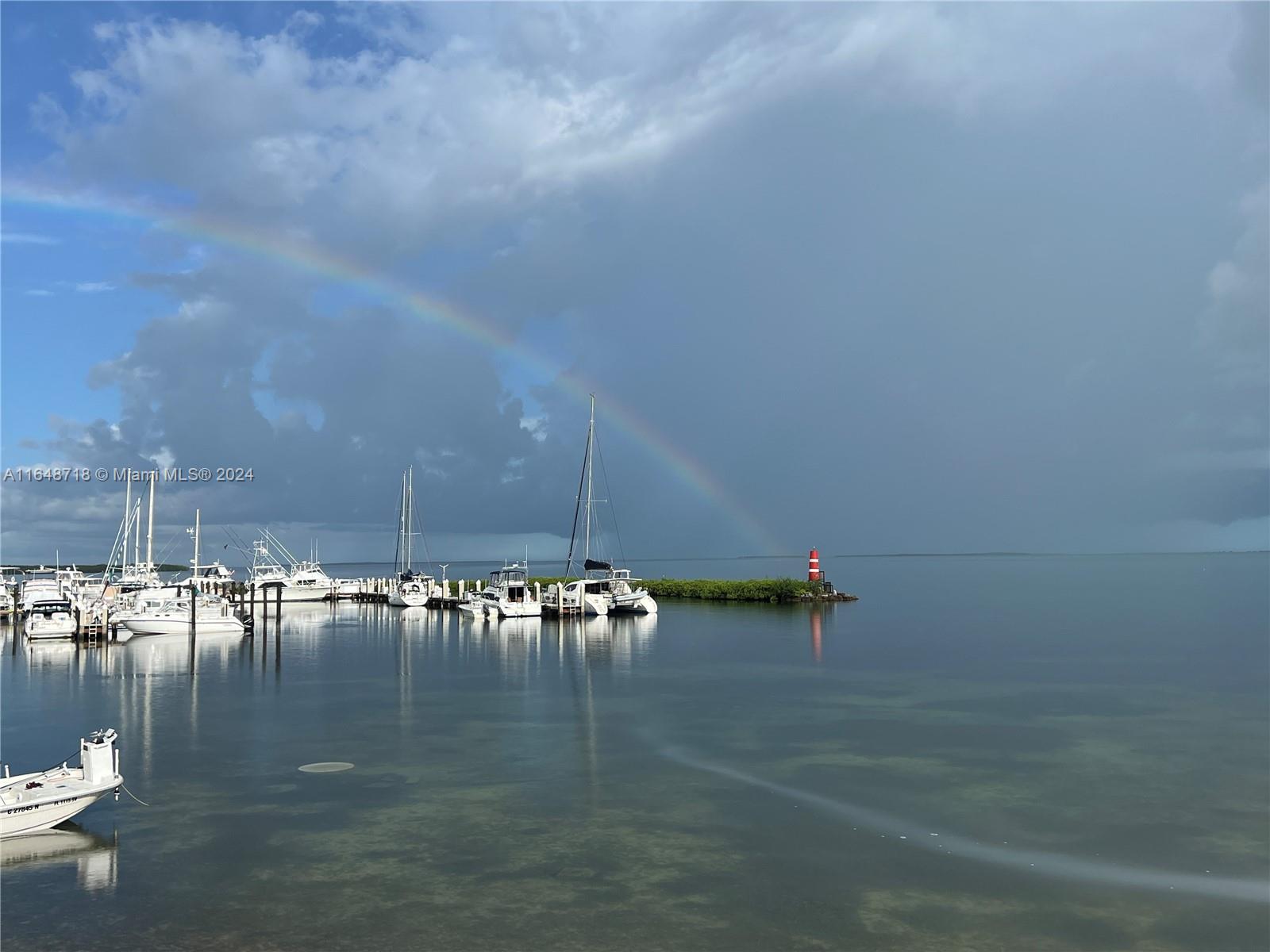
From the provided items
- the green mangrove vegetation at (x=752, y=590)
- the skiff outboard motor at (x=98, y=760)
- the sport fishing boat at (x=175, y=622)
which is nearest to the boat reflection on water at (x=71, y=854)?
the skiff outboard motor at (x=98, y=760)

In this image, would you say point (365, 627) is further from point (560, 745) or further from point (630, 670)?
point (560, 745)

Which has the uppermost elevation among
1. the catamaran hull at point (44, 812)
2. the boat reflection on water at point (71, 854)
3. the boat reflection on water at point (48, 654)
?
the catamaran hull at point (44, 812)

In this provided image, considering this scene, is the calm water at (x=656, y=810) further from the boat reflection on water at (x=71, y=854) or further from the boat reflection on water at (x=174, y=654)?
the boat reflection on water at (x=174, y=654)

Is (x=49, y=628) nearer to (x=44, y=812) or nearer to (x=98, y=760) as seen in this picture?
(x=98, y=760)

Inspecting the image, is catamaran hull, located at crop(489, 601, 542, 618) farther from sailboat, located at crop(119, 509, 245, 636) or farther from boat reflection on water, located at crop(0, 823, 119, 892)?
boat reflection on water, located at crop(0, 823, 119, 892)

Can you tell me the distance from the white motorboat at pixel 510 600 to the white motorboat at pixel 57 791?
62.9m

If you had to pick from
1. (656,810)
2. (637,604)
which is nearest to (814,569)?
(637,604)

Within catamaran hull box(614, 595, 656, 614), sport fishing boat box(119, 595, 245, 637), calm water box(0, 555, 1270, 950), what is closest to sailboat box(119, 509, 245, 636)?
sport fishing boat box(119, 595, 245, 637)

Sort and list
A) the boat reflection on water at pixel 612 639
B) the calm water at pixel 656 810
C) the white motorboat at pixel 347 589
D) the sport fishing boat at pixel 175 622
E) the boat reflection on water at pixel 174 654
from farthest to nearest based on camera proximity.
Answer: the white motorboat at pixel 347 589 → the sport fishing boat at pixel 175 622 → the boat reflection on water at pixel 612 639 → the boat reflection on water at pixel 174 654 → the calm water at pixel 656 810

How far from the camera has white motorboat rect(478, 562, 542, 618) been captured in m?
84.1

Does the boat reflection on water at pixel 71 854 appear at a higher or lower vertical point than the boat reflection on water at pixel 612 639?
higher

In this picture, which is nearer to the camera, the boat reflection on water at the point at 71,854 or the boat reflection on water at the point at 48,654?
the boat reflection on water at the point at 71,854

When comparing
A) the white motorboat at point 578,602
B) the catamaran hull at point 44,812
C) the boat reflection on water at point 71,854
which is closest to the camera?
the boat reflection on water at point 71,854

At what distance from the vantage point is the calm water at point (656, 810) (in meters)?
15.5
